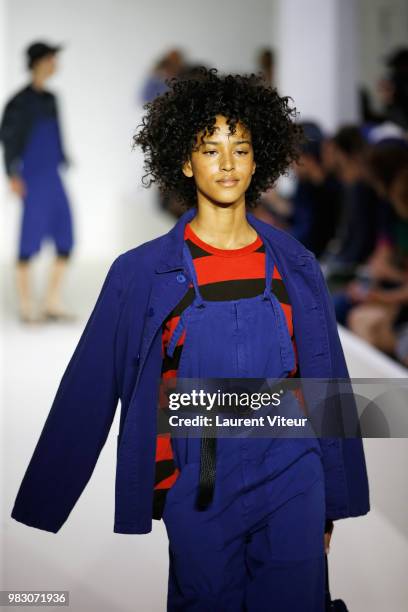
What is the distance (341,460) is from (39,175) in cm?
319

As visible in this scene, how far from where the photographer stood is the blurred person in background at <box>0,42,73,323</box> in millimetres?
4484

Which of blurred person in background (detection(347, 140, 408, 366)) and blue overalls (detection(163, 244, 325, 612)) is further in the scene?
blurred person in background (detection(347, 140, 408, 366))

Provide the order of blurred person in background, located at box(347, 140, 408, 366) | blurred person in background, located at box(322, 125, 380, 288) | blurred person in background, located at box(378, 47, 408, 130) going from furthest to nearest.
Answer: blurred person in background, located at box(378, 47, 408, 130)
blurred person in background, located at box(322, 125, 380, 288)
blurred person in background, located at box(347, 140, 408, 366)

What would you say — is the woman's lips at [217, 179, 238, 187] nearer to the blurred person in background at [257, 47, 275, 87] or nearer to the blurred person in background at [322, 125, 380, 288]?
the blurred person in background at [322, 125, 380, 288]

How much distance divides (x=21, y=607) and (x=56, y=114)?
3213 millimetres

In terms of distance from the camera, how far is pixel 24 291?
4500 mm

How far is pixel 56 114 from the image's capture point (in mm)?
4660

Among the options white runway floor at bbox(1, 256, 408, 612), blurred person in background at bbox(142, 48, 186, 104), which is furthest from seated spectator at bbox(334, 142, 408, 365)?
blurred person in background at bbox(142, 48, 186, 104)

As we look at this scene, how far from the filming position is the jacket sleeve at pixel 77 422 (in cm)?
159

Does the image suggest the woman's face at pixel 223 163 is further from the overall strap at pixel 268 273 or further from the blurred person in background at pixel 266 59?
the blurred person in background at pixel 266 59

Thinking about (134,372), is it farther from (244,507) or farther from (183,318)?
(244,507)

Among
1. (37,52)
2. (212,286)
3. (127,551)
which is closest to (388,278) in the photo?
(37,52)

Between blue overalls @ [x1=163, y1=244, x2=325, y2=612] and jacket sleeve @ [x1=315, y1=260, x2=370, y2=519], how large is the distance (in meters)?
0.09

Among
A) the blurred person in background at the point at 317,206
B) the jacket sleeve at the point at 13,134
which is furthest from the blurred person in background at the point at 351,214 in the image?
the jacket sleeve at the point at 13,134
